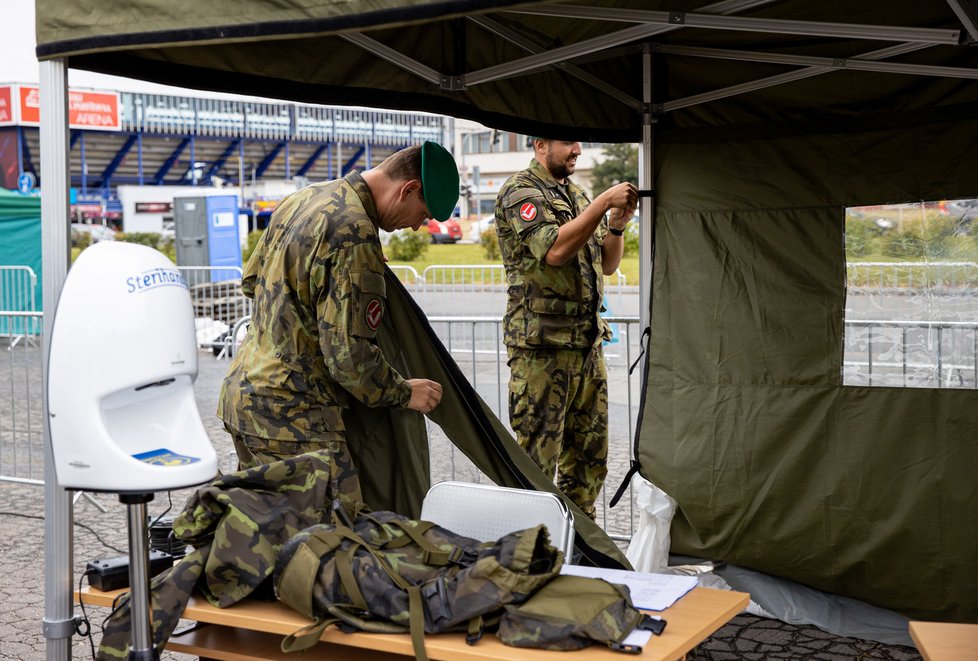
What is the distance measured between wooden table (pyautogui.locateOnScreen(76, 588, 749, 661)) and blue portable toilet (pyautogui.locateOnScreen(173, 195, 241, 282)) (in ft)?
56.6

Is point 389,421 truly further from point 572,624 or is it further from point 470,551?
point 572,624

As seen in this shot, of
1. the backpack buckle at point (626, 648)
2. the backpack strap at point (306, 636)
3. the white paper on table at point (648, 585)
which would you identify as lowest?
the backpack strap at point (306, 636)

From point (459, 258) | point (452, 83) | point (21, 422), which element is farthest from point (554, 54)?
point (459, 258)

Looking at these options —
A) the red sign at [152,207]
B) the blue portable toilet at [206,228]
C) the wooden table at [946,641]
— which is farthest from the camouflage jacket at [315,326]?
the red sign at [152,207]

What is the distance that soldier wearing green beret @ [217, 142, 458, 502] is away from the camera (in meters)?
3.40

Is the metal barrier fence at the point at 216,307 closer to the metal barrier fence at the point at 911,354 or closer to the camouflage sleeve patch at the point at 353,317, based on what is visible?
the metal barrier fence at the point at 911,354

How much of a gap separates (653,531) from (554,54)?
7.06ft

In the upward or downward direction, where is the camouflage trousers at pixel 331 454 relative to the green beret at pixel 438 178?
downward

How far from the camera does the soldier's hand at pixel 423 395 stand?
12.1 feet

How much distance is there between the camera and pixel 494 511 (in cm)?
350

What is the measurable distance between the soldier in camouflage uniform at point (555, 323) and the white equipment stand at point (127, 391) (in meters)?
2.67

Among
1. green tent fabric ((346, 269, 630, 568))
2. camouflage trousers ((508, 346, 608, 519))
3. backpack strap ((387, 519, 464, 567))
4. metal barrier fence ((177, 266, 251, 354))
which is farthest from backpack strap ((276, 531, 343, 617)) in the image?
metal barrier fence ((177, 266, 251, 354))

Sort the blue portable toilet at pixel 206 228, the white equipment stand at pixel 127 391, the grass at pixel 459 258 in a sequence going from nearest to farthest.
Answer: the white equipment stand at pixel 127 391
the blue portable toilet at pixel 206 228
the grass at pixel 459 258

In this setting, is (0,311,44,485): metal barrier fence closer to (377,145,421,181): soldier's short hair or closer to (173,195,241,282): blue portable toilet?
(377,145,421,181): soldier's short hair
